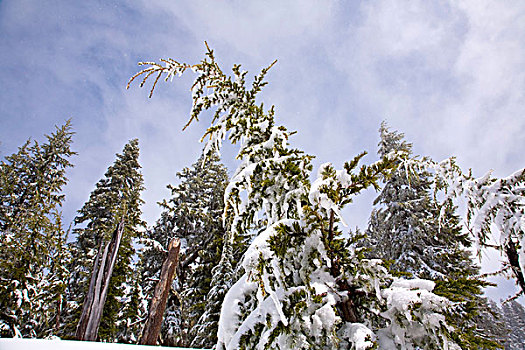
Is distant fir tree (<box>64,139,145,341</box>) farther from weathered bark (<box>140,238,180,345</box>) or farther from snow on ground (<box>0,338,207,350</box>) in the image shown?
snow on ground (<box>0,338,207,350</box>)

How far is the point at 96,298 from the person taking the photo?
701 cm

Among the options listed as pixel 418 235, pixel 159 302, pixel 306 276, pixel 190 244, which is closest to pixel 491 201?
pixel 306 276

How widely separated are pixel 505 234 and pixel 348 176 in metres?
1.44

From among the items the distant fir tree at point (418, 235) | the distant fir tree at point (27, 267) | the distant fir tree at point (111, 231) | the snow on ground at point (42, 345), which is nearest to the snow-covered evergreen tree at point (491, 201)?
the snow on ground at point (42, 345)

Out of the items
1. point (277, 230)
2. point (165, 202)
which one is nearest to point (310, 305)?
point (277, 230)

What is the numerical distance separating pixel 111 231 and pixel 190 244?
15.4 ft

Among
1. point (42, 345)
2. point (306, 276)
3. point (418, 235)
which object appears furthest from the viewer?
point (418, 235)

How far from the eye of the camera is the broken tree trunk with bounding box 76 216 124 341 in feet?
22.2

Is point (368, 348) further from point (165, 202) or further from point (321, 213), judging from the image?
point (165, 202)

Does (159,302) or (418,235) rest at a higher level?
(418,235)

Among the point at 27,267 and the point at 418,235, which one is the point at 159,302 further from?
the point at 418,235

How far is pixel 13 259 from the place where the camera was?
34.7 ft

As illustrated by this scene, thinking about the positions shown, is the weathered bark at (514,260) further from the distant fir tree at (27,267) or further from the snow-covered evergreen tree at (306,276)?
the distant fir tree at (27,267)

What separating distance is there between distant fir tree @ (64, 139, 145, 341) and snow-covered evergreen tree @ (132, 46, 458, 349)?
1053 centimetres
